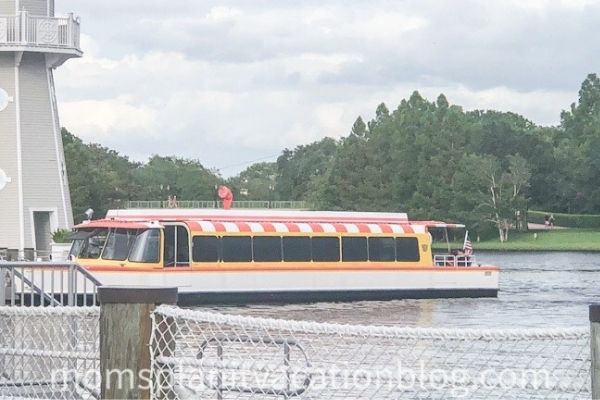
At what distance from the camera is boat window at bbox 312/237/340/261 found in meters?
35.6

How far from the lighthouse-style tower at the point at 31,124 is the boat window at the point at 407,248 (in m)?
12.8

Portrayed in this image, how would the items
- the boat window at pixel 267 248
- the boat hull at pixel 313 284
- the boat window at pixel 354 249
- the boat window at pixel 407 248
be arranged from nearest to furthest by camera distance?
the boat hull at pixel 313 284 < the boat window at pixel 267 248 < the boat window at pixel 354 249 < the boat window at pixel 407 248

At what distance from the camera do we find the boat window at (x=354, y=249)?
36031 mm

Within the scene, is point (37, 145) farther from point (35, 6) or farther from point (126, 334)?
point (126, 334)

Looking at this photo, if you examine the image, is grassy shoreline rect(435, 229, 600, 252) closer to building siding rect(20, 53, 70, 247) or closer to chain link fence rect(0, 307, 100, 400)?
building siding rect(20, 53, 70, 247)

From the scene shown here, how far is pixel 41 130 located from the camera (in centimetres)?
4453

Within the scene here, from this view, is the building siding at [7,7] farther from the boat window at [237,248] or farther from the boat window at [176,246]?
the boat window at [237,248]

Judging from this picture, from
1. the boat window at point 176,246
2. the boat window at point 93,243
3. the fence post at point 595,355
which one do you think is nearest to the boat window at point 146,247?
the boat window at point 176,246

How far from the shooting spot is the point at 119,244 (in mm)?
33312

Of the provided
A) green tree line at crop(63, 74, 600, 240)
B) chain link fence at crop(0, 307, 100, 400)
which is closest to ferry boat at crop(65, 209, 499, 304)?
chain link fence at crop(0, 307, 100, 400)

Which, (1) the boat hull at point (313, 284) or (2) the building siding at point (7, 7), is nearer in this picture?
(1) the boat hull at point (313, 284)

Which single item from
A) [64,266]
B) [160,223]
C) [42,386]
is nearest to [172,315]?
[42,386]

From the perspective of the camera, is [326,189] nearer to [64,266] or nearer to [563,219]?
[563,219]

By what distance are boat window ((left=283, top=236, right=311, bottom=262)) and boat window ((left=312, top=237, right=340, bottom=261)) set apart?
0.65 feet
